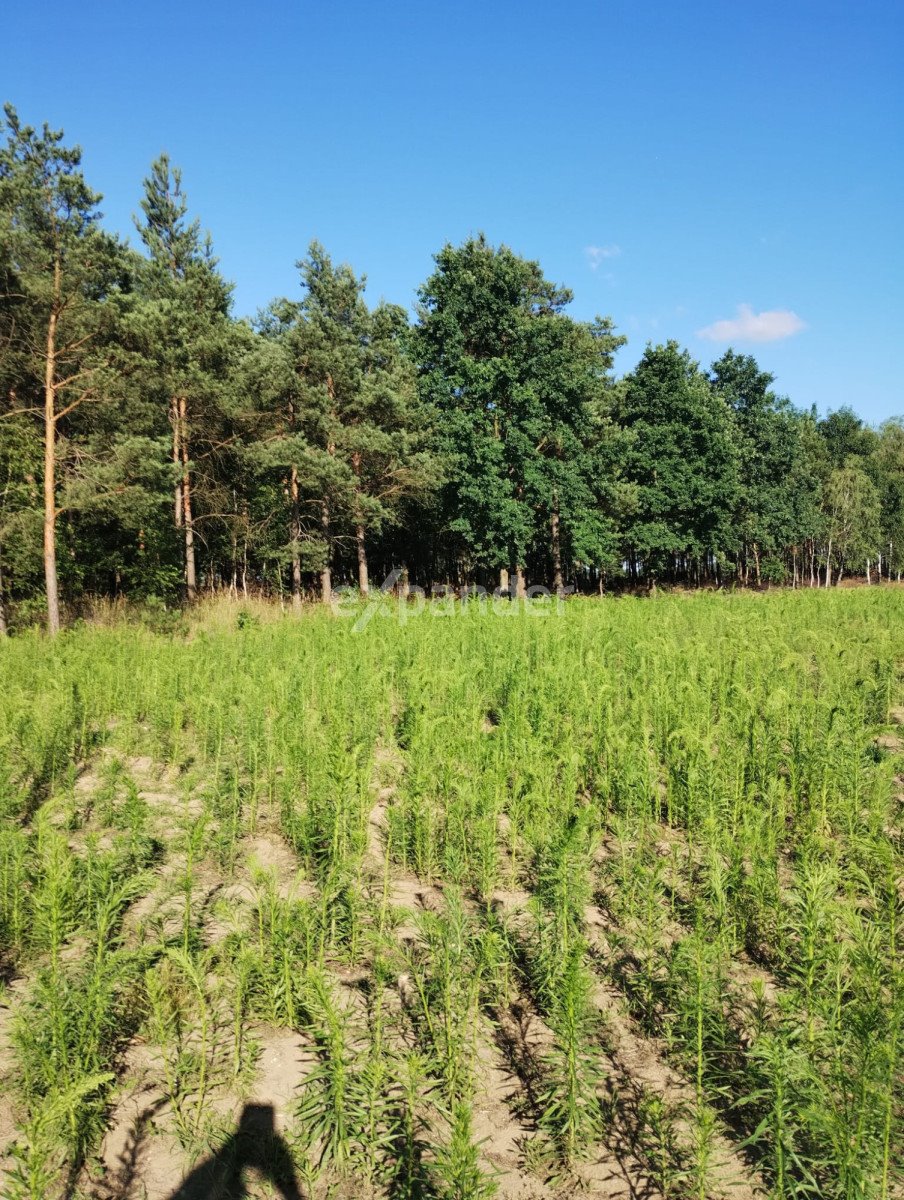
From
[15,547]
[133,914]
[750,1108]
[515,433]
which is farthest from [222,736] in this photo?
[515,433]

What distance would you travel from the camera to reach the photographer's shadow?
2.14 m

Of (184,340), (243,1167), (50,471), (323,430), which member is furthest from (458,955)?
(323,430)

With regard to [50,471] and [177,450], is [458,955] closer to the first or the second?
[50,471]

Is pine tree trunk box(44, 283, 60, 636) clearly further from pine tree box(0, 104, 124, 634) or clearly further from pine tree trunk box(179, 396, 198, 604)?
pine tree trunk box(179, 396, 198, 604)

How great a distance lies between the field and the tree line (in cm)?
1020

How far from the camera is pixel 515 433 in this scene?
1000 inches

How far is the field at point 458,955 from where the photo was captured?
2197mm

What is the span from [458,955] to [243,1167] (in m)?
1.06

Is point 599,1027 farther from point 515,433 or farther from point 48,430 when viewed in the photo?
point 515,433

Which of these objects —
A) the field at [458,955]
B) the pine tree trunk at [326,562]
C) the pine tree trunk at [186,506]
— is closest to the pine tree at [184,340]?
the pine tree trunk at [186,506]

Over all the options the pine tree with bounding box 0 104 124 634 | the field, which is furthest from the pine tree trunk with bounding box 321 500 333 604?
the field

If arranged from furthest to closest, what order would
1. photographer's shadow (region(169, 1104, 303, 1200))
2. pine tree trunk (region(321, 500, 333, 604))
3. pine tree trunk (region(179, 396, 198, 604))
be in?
pine tree trunk (region(321, 500, 333, 604)), pine tree trunk (region(179, 396, 198, 604)), photographer's shadow (region(169, 1104, 303, 1200))

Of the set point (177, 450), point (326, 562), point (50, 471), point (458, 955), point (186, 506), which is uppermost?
point (177, 450)

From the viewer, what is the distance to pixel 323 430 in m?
21.6
